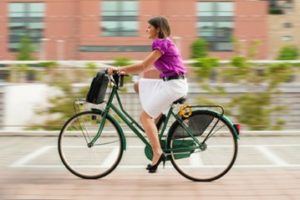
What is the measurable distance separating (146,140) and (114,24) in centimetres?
5723

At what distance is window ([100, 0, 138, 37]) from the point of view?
61.5 m

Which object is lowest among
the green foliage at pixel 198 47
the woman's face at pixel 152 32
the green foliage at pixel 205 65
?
the green foliage at pixel 198 47

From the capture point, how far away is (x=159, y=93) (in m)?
5.32

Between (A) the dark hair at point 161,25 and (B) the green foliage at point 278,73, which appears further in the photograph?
(B) the green foliage at point 278,73

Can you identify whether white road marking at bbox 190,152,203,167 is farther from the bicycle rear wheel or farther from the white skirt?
the white skirt

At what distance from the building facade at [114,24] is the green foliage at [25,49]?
4.40 feet

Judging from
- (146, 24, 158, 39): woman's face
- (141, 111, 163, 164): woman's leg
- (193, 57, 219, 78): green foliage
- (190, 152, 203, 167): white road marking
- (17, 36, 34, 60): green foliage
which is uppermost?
(146, 24, 158, 39): woman's face

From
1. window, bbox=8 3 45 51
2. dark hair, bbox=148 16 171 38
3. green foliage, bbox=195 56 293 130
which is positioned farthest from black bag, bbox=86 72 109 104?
window, bbox=8 3 45 51

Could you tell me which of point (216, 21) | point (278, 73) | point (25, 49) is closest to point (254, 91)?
point (278, 73)

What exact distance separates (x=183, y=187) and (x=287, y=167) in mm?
1552

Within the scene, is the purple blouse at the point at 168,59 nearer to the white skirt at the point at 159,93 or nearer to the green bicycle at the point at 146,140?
the white skirt at the point at 159,93

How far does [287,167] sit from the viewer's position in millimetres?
6328

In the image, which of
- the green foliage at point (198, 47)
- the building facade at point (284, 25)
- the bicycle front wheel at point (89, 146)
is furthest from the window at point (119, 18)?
the bicycle front wheel at point (89, 146)

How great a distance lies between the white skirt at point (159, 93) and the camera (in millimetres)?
5301
